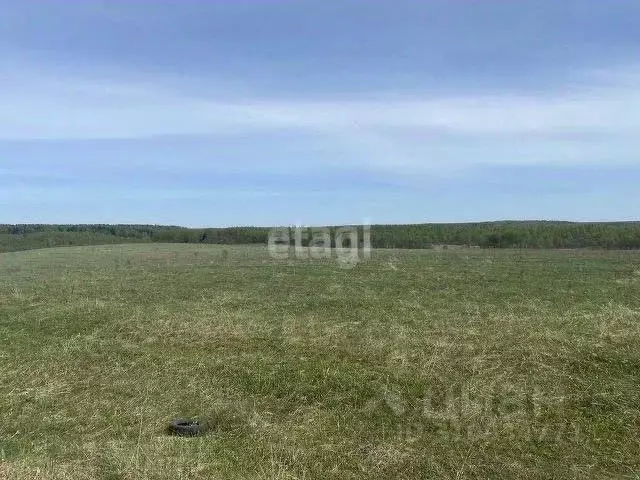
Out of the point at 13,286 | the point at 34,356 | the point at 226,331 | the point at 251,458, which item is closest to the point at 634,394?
the point at 251,458

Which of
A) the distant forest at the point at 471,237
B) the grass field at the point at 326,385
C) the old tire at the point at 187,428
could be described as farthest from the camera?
the distant forest at the point at 471,237

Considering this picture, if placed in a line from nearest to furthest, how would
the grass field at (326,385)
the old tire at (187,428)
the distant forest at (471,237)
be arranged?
the grass field at (326,385)
the old tire at (187,428)
the distant forest at (471,237)

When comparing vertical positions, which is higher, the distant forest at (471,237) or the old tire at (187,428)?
the distant forest at (471,237)

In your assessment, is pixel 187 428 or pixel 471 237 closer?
pixel 187 428

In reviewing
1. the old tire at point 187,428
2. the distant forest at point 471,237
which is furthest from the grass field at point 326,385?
the distant forest at point 471,237

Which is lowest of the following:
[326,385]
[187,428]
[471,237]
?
[187,428]

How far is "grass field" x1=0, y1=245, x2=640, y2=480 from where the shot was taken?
8.00m

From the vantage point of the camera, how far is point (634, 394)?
10.0 m

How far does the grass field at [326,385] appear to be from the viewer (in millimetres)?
7996

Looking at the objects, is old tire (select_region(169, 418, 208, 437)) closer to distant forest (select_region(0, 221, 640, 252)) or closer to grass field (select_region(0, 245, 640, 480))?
grass field (select_region(0, 245, 640, 480))

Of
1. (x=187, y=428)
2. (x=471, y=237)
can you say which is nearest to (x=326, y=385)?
(x=187, y=428)

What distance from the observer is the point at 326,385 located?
36.0 feet

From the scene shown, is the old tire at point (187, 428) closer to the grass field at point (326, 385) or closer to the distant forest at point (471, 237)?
the grass field at point (326, 385)

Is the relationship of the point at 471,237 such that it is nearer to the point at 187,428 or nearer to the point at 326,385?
the point at 326,385
